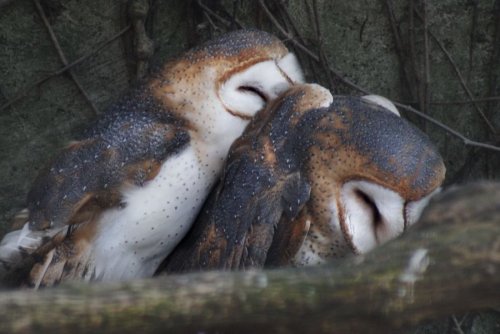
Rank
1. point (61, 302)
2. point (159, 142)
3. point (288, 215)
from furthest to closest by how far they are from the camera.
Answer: point (159, 142) → point (288, 215) → point (61, 302)

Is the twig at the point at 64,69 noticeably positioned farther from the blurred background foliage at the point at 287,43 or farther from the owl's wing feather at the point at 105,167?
the owl's wing feather at the point at 105,167

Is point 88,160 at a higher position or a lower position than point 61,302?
lower

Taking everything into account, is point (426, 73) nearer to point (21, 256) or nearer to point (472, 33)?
point (472, 33)

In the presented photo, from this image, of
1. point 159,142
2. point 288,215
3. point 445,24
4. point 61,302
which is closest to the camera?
point 61,302

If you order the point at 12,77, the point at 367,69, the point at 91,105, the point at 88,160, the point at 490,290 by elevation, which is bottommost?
the point at 367,69

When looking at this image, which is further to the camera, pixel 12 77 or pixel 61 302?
pixel 12 77

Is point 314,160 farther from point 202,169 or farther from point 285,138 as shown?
point 202,169

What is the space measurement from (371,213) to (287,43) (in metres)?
0.87

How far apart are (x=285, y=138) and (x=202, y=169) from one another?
0.15 m

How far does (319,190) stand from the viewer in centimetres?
128

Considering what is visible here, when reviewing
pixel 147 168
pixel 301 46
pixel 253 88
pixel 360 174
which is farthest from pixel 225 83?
pixel 301 46

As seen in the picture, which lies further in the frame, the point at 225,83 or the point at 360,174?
the point at 225,83

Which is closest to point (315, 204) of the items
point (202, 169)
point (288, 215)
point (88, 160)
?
point (288, 215)

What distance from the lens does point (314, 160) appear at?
1.30 meters
